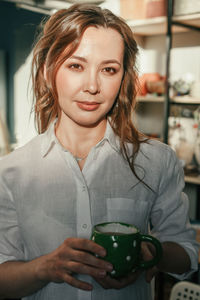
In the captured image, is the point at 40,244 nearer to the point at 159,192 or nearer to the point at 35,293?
the point at 35,293

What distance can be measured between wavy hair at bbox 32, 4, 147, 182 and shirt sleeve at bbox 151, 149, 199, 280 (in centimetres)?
11

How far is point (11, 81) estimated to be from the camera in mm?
2572

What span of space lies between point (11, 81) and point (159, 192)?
1.93m

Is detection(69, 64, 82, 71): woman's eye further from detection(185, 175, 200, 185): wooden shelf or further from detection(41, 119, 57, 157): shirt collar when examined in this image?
detection(185, 175, 200, 185): wooden shelf

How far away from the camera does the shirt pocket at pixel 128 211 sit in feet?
2.95

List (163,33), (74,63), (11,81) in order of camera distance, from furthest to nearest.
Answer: (163,33)
(11,81)
(74,63)

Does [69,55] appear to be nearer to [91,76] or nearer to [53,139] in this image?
[91,76]

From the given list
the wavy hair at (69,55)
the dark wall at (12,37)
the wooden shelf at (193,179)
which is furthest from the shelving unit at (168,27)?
the wavy hair at (69,55)

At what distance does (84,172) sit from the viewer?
0.91 meters

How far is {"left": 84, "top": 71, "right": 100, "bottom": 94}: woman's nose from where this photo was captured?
823 millimetres

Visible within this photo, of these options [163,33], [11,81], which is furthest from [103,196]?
[163,33]

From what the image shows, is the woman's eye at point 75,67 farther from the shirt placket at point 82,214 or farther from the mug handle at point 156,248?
the mug handle at point 156,248

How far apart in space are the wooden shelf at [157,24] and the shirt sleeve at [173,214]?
174 cm

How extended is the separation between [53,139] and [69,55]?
0.23 meters
